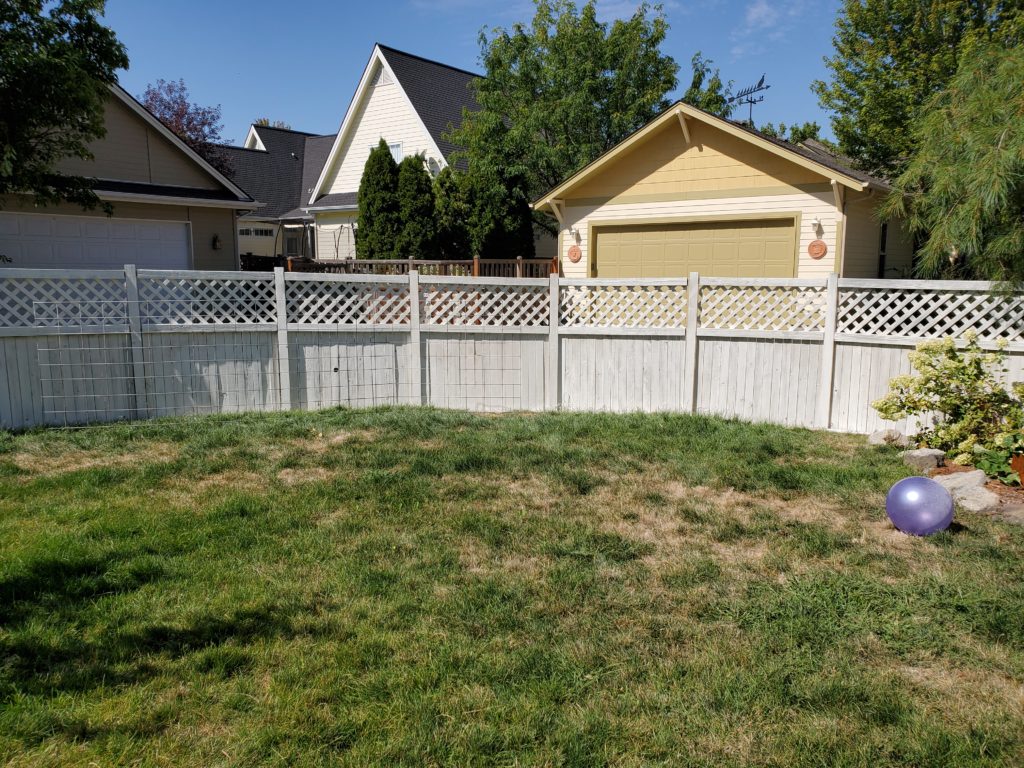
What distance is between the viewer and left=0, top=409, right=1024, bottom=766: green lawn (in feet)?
9.30

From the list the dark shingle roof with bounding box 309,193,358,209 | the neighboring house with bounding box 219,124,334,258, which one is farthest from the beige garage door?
the neighboring house with bounding box 219,124,334,258

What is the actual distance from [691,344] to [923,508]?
12.1ft

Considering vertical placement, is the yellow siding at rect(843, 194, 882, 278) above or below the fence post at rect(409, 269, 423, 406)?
above

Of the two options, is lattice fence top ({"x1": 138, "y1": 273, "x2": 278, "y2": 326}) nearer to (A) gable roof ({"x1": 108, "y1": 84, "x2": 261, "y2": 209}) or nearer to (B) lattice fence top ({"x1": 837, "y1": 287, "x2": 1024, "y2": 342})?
(B) lattice fence top ({"x1": 837, "y1": 287, "x2": 1024, "y2": 342})

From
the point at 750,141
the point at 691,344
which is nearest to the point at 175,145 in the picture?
the point at 750,141

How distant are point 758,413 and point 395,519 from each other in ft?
15.0

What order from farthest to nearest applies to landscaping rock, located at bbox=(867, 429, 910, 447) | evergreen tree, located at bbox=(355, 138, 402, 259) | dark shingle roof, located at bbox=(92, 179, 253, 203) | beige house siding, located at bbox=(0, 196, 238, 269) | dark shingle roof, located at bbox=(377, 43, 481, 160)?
dark shingle roof, located at bbox=(377, 43, 481, 160), evergreen tree, located at bbox=(355, 138, 402, 259), beige house siding, located at bbox=(0, 196, 238, 269), dark shingle roof, located at bbox=(92, 179, 253, 203), landscaping rock, located at bbox=(867, 429, 910, 447)

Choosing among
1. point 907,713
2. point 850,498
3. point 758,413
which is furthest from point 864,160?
point 907,713

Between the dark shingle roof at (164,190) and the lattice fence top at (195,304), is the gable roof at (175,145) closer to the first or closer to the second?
the dark shingle roof at (164,190)

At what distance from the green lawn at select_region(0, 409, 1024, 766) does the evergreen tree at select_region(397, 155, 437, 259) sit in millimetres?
10605

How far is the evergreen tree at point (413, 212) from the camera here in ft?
53.9

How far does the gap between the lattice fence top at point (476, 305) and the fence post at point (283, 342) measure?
4.96ft

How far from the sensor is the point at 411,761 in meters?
2.70

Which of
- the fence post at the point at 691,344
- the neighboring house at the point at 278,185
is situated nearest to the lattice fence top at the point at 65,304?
the fence post at the point at 691,344
